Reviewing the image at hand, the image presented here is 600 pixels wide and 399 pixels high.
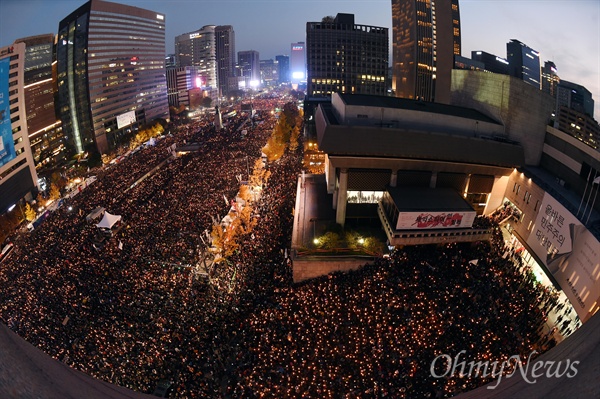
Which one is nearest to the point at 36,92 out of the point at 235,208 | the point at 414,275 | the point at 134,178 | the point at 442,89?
the point at 134,178

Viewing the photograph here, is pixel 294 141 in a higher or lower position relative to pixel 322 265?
higher

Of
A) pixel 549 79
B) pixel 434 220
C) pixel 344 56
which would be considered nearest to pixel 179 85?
pixel 344 56

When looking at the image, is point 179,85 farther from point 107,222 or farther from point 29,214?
point 107,222

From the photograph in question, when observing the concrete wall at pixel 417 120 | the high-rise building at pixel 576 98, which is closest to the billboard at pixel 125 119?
the concrete wall at pixel 417 120

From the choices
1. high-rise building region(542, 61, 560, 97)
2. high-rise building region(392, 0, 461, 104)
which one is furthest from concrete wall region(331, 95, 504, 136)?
high-rise building region(542, 61, 560, 97)

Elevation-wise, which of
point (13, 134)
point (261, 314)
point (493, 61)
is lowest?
point (261, 314)

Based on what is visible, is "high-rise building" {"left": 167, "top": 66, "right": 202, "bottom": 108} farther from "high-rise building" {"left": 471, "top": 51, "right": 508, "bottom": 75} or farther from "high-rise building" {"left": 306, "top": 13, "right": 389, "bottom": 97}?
"high-rise building" {"left": 471, "top": 51, "right": 508, "bottom": 75}
